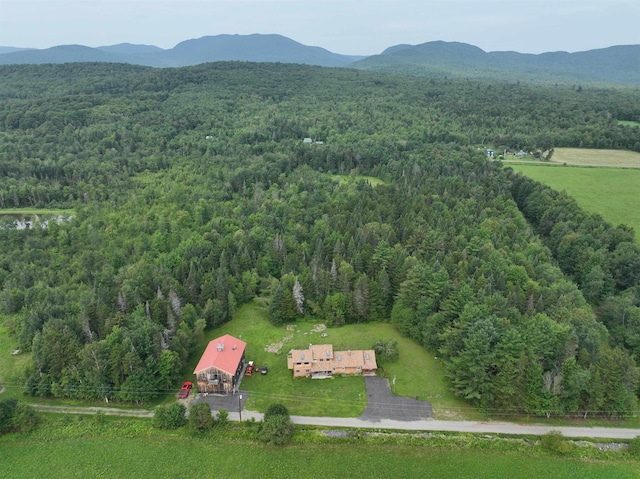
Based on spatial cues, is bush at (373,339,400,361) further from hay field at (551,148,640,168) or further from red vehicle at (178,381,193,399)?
hay field at (551,148,640,168)

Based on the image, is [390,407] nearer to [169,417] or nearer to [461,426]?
→ [461,426]

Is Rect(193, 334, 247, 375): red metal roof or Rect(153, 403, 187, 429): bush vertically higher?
Rect(193, 334, 247, 375): red metal roof

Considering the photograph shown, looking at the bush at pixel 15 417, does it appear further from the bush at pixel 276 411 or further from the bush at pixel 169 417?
the bush at pixel 276 411

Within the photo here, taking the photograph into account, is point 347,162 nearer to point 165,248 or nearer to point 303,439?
point 165,248

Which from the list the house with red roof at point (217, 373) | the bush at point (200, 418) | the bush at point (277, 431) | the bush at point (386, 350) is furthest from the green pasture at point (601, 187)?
the bush at point (200, 418)

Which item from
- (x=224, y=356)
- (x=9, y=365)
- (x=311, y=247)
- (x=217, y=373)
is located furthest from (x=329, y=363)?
(x=9, y=365)

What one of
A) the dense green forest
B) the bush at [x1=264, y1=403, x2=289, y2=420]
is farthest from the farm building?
the dense green forest
